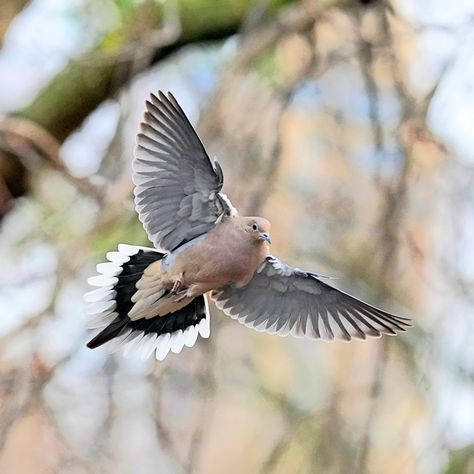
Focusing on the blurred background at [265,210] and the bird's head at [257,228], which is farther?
the blurred background at [265,210]

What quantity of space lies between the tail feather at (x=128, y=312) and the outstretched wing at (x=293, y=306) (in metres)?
0.06

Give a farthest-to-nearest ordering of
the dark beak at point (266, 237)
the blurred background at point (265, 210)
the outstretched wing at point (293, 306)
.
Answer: the blurred background at point (265, 210), the outstretched wing at point (293, 306), the dark beak at point (266, 237)

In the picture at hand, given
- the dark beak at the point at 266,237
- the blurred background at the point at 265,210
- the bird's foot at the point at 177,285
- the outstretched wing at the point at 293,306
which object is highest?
the dark beak at the point at 266,237

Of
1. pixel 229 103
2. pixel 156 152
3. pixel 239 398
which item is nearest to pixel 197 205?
pixel 156 152

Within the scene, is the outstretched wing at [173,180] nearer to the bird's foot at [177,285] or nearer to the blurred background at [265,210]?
the bird's foot at [177,285]

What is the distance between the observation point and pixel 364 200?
8.46 feet

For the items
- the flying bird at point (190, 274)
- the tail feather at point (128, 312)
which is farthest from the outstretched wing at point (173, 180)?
the tail feather at point (128, 312)

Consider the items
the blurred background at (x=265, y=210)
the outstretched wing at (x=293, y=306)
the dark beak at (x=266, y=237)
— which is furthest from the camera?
the blurred background at (x=265, y=210)

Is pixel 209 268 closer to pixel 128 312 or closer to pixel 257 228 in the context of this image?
pixel 257 228

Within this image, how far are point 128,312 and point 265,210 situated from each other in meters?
0.98

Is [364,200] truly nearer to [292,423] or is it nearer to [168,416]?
[292,423]

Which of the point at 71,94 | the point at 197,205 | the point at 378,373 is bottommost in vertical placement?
the point at 378,373

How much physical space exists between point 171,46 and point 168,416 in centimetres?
110

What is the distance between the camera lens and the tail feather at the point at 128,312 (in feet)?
4.99
